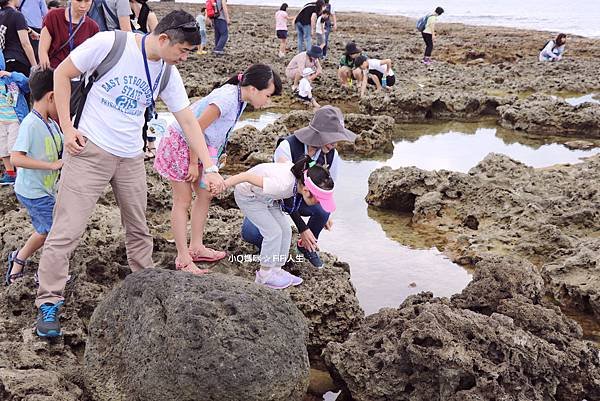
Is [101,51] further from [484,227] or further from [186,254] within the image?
[484,227]

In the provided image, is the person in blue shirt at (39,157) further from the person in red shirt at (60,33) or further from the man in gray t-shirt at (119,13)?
the man in gray t-shirt at (119,13)

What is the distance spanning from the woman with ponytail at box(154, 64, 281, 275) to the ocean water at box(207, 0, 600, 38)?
33.2 metres

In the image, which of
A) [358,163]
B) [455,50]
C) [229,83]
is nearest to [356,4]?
[455,50]

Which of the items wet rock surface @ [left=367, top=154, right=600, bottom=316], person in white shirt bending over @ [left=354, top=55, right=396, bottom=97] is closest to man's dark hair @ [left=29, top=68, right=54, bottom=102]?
wet rock surface @ [left=367, top=154, right=600, bottom=316]

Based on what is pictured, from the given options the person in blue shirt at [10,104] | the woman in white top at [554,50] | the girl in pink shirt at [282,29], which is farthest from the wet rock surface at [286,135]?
the woman in white top at [554,50]

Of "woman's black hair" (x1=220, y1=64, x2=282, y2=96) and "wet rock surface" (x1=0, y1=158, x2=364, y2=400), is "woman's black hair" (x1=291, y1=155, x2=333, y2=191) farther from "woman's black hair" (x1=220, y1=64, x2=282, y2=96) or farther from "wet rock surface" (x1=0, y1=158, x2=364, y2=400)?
"wet rock surface" (x1=0, y1=158, x2=364, y2=400)

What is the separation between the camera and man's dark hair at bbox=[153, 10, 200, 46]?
3.32 m

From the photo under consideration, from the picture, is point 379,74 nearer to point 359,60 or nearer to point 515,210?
point 359,60

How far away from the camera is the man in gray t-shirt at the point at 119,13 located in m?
6.29

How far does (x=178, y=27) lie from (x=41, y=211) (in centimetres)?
161

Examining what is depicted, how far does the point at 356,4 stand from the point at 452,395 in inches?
2591

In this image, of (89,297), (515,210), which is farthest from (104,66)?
(515,210)

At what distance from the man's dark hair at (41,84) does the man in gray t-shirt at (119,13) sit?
2.57 metres

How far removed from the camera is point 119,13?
6.32 meters
